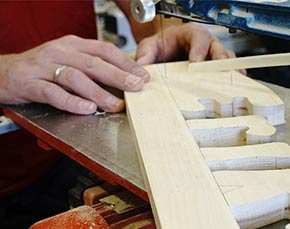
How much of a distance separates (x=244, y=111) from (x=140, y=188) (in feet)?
0.88

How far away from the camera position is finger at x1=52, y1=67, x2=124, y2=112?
932mm

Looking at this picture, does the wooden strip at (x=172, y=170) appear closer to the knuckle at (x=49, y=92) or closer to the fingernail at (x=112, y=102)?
the fingernail at (x=112, y=102)

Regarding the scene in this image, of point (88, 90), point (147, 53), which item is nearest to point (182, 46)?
point (147, 53)

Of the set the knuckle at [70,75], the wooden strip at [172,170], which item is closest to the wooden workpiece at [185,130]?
the wooden strip at [172,170]

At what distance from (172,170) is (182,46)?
605 millimetres

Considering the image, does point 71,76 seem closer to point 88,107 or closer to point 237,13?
point 88,107

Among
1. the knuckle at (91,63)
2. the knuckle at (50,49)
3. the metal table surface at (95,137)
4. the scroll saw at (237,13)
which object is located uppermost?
the scroll saw at (237,13)

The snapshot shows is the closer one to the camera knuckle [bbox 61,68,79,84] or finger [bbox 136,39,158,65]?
knuckle [bbox 61,68,79,84]

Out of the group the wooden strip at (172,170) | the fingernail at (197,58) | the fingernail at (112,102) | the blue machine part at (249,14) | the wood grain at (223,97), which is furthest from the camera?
the fingernail at (197,58)

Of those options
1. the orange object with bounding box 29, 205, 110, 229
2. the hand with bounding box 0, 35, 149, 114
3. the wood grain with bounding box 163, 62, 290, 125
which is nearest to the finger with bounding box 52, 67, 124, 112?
the hand with bounding box 0, 35, 149, 114

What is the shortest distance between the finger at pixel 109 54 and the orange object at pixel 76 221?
41 centimetres

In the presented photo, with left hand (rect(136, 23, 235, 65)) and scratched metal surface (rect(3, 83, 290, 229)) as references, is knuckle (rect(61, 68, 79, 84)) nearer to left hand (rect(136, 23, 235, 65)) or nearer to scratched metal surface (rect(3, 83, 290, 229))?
scratched metal surface (rect(3, 83, 290, 229))

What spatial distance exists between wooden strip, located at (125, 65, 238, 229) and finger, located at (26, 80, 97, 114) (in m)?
0.09

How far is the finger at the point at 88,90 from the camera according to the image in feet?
3.06
